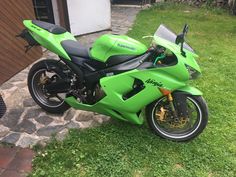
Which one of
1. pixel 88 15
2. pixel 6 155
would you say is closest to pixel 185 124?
pixel 6 155

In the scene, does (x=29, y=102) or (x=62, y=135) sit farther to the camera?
(x=29, y=102)

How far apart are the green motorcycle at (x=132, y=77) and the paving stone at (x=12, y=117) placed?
0.63 m

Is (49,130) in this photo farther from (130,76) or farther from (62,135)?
(130,76)

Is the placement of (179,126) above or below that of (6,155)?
above

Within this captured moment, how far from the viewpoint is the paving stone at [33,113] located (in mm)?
3975

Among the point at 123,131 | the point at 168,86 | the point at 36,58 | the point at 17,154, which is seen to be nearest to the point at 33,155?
the point at 17,154

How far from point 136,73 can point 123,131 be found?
872 millimetres

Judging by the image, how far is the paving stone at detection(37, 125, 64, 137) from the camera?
12.0 ft

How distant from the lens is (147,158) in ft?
10.7

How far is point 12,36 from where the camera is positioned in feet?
16.0

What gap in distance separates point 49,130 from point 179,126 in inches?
63.4

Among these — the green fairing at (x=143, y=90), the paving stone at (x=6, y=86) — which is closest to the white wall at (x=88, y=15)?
the paving stone at (x=6, y=86)

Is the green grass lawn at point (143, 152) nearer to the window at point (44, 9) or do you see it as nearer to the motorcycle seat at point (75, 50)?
the motorcycle seat at point (75, 50)

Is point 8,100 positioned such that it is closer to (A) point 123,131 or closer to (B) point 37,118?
(B) point 37,118
